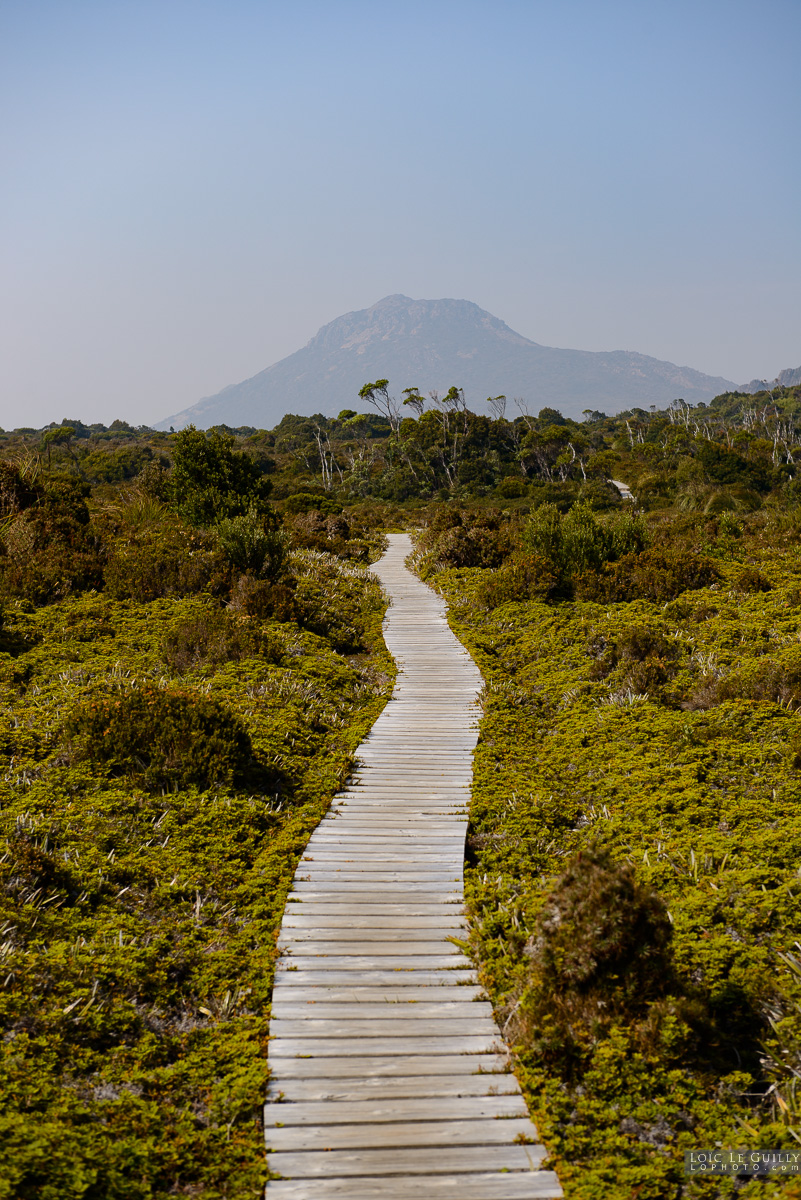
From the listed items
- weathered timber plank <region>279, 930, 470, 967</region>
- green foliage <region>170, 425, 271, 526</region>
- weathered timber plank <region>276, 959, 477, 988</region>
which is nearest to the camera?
weathered timber plank <region>276, 959, 477, 988</region>

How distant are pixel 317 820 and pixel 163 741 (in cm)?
166

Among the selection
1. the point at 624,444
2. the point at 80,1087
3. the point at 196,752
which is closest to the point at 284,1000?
the point at 80,1087

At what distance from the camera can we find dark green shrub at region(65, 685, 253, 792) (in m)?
6.58

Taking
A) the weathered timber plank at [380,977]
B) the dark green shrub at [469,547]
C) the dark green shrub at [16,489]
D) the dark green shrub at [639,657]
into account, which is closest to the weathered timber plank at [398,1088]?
the weathered timber plank at [380,977]

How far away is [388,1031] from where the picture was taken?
3.92 meters

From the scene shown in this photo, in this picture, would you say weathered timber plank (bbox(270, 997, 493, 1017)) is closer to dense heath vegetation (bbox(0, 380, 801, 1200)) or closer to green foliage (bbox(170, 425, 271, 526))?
dense heath vegetation (bbox(0, 380, 801, 1200))

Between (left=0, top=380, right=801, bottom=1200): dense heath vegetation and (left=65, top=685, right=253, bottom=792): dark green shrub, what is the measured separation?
0.03 meters

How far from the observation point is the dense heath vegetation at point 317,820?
336 cm

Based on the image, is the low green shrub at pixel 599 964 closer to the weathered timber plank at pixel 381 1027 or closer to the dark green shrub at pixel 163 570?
the weathered timber plank at pixel 381 1027

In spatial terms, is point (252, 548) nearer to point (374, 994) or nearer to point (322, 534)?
point (322, 534)

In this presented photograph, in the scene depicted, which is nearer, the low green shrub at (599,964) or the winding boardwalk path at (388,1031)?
the winding boardwalk path at (388,1031)

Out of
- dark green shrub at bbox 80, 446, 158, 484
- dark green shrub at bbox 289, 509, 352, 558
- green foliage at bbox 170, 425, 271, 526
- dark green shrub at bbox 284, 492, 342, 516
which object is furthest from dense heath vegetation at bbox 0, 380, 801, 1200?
dark green shrub at bbox 80, 446, 158, 484

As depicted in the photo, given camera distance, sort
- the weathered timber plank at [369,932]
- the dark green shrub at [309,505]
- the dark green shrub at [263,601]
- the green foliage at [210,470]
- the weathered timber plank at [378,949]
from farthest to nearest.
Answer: the dark green shrub at [309,505]
the green foliage at [210,470]
the dark green shrub at [263,601]
the weathered timber plank at [369,932]
the weathered timber plank at [378,949]

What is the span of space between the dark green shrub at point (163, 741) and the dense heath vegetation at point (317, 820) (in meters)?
0.03
